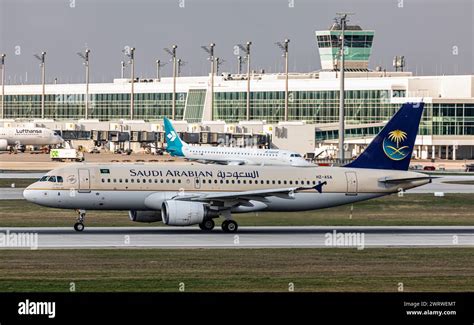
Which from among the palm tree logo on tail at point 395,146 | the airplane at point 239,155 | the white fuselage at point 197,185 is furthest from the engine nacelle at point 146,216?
the airplane at point 239,155

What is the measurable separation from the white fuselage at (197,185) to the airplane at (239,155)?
6563cm

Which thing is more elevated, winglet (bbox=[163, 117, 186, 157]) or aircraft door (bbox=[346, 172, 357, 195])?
winglet (bbox=[163, 117, 186, 157])

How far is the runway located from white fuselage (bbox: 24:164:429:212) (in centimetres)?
154

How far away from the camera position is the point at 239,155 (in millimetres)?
134125

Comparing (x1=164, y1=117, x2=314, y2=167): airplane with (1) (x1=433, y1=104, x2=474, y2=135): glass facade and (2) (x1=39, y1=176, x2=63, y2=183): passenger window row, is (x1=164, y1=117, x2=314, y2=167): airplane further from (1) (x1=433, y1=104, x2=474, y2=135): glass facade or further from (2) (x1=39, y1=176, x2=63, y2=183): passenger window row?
(2) (x1=39, y1=176, x2=63, y2=183): passenger window row

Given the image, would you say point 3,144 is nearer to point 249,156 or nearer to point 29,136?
point 29,136

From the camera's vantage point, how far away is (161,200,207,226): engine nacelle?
56688 mm

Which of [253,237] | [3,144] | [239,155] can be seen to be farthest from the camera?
[3,144]

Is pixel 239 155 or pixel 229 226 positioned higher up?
pixel 239 155

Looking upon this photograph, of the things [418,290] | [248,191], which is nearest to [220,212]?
[248,191]

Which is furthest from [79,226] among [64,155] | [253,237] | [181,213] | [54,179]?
[64,155]

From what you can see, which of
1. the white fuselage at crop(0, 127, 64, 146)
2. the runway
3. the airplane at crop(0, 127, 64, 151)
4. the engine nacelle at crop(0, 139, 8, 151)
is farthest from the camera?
the white fuselage at crop(0, 127, 64, 146)

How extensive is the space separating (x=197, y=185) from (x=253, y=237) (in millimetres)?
5469

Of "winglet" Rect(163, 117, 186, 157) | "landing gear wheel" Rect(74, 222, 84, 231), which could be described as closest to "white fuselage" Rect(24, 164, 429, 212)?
"landing gear wheel" Rect(74, 222, 84, 231)
